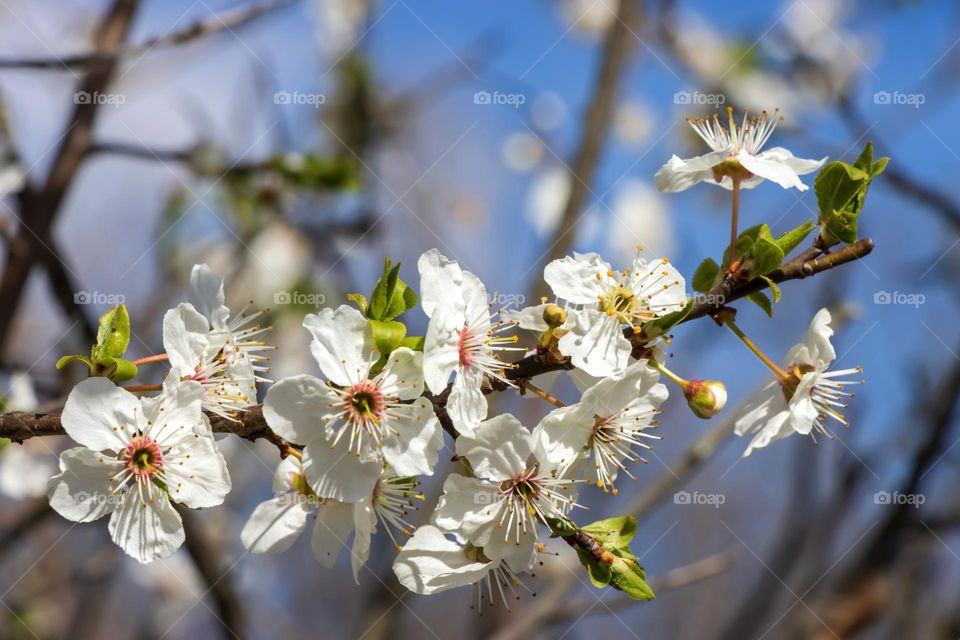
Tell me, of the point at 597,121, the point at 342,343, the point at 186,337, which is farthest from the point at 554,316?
the point at 597,121

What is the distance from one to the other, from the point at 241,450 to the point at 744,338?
317 cm

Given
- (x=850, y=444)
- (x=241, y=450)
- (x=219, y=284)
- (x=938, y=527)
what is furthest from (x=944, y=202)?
(x=241, y=450)

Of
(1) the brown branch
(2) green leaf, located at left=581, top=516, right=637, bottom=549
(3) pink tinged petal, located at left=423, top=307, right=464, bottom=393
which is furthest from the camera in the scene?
(1) the brown branch

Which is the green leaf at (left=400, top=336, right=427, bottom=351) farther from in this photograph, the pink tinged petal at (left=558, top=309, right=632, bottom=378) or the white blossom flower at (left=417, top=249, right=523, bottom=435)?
the pink tinged petal at (left=558, top=309, right=632, bottom=378)

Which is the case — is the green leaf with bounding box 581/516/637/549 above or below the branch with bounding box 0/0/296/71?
below

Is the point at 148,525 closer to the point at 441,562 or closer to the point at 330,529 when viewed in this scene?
the point at 330,529

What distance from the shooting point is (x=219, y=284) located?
1246mm

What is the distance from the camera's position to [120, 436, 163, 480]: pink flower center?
112 cm

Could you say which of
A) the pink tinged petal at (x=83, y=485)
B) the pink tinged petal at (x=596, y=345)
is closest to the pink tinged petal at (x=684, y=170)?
the pink tinged petal at (x=596, y=345)

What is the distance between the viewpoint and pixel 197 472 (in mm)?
1104

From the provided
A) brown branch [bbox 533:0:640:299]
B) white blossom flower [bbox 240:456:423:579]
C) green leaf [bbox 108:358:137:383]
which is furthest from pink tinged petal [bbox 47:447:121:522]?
brown branch [bbox 533:0:640:299]

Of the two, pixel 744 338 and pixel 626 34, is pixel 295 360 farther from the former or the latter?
pixel 744 338

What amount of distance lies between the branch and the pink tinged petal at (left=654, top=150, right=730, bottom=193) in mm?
1151

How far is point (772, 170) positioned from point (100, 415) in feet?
3.27
